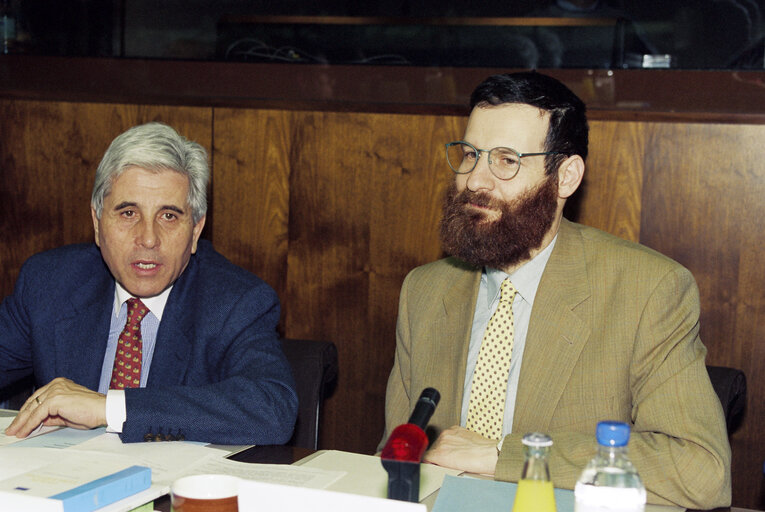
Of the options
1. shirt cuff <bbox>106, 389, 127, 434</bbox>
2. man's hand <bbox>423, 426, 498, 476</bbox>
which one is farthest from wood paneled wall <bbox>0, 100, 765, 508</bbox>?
shirt cuff <bbox>106, 389, 127, 434</bbox>

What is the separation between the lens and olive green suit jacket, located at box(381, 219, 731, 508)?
1768 mm

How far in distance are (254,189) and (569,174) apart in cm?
146

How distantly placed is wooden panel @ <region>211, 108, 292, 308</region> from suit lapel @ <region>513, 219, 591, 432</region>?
4.73ft

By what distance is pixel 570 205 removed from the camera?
9.79 feet

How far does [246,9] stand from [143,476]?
2.74m

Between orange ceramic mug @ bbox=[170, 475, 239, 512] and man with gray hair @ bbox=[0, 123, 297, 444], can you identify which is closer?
orange ceramic mug @ bbox=[170, 475, 239, 512]

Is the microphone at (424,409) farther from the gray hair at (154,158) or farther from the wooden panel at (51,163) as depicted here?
the wooden panel at (51,163)

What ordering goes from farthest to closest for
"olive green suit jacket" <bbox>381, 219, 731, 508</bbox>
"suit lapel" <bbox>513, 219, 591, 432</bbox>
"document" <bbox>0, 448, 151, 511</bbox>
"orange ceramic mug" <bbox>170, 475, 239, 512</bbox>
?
1. "suit lapel" <bbox>513, 219, 591, 432</bbox>
2. "olive green suit jacket" <bbox>381, 219, 731, 508</bbox>
3. "document" <bbox>0, 448, 151, 511</bbox>
4. "orange ceramic mug" <bbox>170, 475, 239, 512</bbox>

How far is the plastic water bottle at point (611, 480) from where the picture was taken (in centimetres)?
115

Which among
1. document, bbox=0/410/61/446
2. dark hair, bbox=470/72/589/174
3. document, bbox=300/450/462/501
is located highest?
dark hair, bbox=470/72/589/174

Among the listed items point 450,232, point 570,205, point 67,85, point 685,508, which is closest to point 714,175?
point 570,205

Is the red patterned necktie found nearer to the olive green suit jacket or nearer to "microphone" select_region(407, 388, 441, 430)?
the olive green suit jacket

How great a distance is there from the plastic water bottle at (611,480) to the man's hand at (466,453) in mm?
605

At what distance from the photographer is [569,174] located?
2.28 metres
